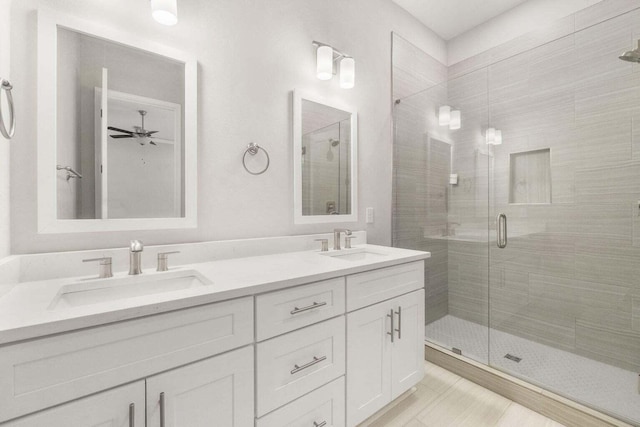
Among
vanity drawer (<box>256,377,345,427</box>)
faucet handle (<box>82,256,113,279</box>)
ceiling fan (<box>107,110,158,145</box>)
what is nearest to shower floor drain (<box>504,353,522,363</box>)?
vanity drawer (<box>256,377,345,427</box>)

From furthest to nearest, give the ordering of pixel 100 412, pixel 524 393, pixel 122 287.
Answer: pixel 524 393 → pixel 122 287 → pixel 100 412

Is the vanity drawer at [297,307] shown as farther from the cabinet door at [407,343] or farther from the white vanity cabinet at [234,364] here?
the cabinet door at [407,343]

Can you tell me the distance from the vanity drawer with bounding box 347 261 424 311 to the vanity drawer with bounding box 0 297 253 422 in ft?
1.75

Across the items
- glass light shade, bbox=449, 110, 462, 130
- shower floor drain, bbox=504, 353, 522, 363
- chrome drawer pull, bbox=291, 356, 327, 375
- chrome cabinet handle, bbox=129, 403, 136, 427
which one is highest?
glass light shade, bbox=449, 110, 462, 130

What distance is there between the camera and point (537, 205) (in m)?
1.96

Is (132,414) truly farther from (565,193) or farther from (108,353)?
(565,193)

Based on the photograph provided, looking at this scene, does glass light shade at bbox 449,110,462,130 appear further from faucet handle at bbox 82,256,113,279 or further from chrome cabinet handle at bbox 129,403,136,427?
chrome cabinet handle at bbox 129,403,136,427

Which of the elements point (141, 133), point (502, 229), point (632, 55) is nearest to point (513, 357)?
point (502, 229)

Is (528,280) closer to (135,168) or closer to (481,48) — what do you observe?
(481,48)

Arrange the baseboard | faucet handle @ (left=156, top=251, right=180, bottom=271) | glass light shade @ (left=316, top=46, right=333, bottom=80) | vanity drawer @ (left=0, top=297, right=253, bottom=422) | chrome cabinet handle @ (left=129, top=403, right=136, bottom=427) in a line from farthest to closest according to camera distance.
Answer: glass light shade @ (left=316, top=46, right=333, bottom=80), the baseboard, faucet handle @ (left=156, top=251, right=180, bottom=271), chrome cabinet handle @ (left=129, top=403, right=136, bottom=427), vanity drawer @ (left=0, top=297, right=253, bottom=422)

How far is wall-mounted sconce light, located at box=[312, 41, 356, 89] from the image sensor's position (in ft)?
5.86

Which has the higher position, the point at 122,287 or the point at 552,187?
the point at 552,187

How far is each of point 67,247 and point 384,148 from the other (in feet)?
6.69

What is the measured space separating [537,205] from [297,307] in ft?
6.09
